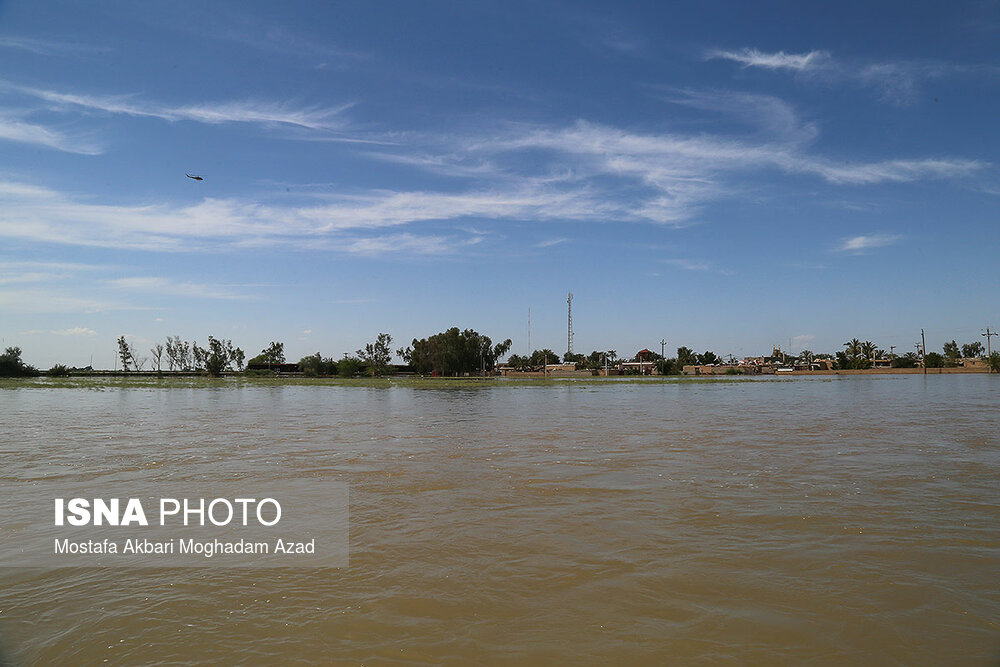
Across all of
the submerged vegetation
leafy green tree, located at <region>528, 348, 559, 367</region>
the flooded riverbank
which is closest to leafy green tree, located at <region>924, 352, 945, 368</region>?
the submerged vegetation

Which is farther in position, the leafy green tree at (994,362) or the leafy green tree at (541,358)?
the leafy green tree at (541,358)

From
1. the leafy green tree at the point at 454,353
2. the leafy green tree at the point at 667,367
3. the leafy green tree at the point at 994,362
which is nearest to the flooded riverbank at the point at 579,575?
the leafy green tree at the point at 454,353

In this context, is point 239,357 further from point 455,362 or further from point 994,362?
point 994,362

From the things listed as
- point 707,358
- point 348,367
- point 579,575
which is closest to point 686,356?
point 707,358

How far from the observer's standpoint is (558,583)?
6012mm

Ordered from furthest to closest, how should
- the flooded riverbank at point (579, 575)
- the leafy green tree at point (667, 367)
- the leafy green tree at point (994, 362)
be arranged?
1. the leafy green tree at point (667, 367)
2. the leafy green tree at point (994, 362)
3. the flooded riverbank at point (579, 575)

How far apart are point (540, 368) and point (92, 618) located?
161313 mm

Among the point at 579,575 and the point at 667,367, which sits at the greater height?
the point at 667,367

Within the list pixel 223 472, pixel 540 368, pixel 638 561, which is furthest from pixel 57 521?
pixel 540 368

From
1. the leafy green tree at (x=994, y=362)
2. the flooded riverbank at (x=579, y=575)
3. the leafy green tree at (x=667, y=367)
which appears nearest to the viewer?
the flooded riverbank at (x=579, y=575)

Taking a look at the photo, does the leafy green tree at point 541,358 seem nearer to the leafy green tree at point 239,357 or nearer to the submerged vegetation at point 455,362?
the submerged vegetation at point 455,362

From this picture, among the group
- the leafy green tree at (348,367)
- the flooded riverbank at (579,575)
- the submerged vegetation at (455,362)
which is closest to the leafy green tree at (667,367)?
the submerged vegetation at (455,362)

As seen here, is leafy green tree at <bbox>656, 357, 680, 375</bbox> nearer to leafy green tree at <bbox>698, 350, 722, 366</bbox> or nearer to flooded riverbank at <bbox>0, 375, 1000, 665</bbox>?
leafy green tree at <bbox>698, 350, 722, 366</bbox>

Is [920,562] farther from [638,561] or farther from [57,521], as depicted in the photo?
[57,521]
